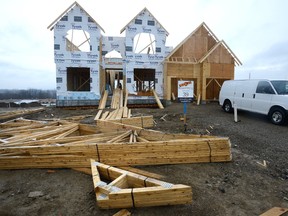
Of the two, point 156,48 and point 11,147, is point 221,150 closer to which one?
point 11,147

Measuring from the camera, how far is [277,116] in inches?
370

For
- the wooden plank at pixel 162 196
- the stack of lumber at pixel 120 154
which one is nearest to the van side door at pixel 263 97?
the stack of lumber at pixel 120 154

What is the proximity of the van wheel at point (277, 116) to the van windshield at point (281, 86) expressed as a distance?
36.9 inches

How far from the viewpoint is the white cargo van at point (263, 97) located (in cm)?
920

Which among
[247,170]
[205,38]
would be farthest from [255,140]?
[205,38]

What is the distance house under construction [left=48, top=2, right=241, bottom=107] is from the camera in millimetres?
17594

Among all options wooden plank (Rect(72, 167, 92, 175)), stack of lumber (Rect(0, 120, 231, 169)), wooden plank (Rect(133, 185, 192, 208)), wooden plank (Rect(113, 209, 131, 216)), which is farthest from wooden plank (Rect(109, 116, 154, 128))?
wooden plank (Rect(113, 209, 131, 216))

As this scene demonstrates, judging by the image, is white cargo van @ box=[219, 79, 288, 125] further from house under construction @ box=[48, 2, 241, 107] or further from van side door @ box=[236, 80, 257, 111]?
house under construction @ box=[48, 2, 241, 107]

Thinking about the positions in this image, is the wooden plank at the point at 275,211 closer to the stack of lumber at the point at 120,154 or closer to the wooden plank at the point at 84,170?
the stack of lumber at the point at 120,154

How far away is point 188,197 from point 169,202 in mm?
350

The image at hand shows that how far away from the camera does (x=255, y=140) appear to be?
7.03 meters

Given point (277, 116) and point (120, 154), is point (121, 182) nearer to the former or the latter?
point (120, 154)

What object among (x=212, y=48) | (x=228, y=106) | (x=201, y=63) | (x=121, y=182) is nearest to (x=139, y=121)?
(x=121, y=182)

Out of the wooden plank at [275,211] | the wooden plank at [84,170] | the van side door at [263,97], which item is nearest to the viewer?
the wooden plank at [275,211]
